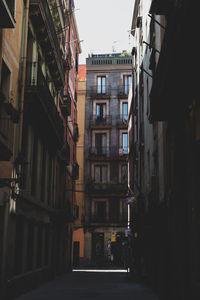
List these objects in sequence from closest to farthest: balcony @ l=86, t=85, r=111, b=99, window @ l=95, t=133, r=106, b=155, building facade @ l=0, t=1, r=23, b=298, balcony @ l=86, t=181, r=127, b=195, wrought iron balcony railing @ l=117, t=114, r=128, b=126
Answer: building facade @ l=0, t=1, r=23, b=298
balcony @ l=86, t=181, r=127, b=195
window @ l=95, t=133, r=106, b=155
wrought iron balcony railing @ l=117, t=114, r=128, b=126
balcony @ l=86, t=85, r=111, b=99

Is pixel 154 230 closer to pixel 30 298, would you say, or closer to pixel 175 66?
pixel 30 298

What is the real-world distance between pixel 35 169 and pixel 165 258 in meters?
7.72

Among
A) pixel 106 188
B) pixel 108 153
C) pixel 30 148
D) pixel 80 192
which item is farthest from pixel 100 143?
pixel 30 148

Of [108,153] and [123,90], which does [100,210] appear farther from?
[123,90]

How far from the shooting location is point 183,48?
8500 millimetres

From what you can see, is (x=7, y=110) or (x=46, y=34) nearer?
(x=7, y=110)

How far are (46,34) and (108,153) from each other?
2888cm

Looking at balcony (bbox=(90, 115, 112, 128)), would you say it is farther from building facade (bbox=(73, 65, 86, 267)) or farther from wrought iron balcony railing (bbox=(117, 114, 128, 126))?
building facade (bbox=(73, 65, 86, 267))

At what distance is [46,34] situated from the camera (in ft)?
67.9

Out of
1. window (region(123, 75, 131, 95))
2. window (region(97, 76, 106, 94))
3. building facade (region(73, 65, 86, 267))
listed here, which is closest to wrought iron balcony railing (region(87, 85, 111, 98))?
window (region(97, 76, 106, 94))

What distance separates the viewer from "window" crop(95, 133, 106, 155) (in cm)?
4904

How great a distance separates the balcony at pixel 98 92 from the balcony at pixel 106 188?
10.3 metres

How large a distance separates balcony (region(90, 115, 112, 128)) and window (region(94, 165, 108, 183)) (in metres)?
4.72

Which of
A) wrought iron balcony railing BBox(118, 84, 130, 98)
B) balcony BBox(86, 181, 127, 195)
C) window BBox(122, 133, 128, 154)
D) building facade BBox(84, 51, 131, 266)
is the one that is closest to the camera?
building facade BBox(84, 51, 131, 266)
